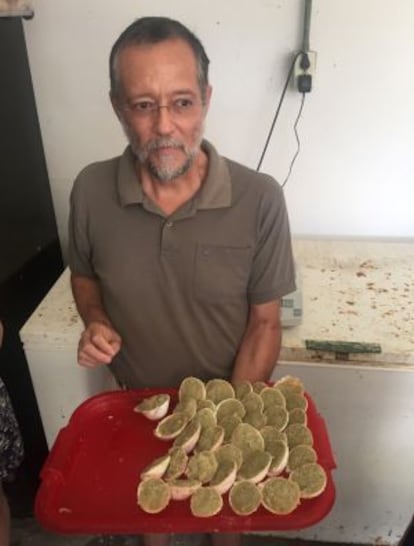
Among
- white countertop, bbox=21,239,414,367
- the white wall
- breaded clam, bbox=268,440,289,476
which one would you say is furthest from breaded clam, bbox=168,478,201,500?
the white wall

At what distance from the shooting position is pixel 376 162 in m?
1.46

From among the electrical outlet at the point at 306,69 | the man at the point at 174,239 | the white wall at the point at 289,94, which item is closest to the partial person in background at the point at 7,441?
the man at the point at 174,239

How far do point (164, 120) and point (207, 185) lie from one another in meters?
0.15

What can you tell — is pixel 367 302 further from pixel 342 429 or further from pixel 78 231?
pixel 78 231

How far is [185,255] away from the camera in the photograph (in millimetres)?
901

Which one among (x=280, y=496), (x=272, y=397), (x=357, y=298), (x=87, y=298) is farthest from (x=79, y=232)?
(x=357, y=298)

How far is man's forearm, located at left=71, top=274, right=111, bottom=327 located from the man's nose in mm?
401

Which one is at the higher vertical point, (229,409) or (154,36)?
(154,36)

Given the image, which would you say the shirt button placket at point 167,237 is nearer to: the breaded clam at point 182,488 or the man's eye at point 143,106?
the man's eye at point 143,106

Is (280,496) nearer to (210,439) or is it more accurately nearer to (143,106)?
(210,439)

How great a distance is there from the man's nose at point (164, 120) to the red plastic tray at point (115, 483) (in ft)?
1.52

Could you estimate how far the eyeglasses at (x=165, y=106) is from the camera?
793 mm

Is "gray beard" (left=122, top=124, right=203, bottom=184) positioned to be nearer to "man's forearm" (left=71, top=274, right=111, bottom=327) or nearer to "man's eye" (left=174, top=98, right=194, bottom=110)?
"man's eye" (left=174, top=98, right=194, bottom=110)

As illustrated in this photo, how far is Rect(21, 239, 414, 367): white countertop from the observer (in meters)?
1.10
